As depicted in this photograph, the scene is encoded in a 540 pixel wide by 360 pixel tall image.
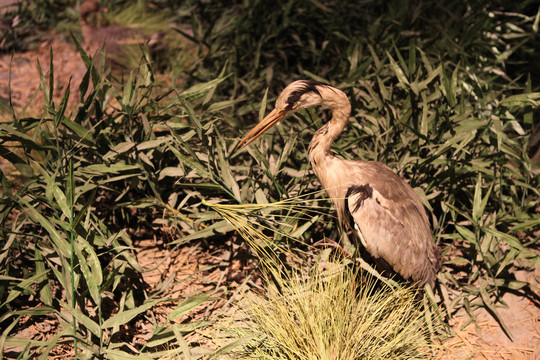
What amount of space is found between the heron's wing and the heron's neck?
0.19m

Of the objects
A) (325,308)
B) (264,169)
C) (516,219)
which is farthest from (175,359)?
(516,219)

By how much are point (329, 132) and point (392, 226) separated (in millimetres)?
477

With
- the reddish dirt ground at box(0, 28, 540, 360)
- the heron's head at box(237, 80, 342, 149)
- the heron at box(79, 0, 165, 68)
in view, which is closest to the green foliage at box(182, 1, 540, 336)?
the reddish dirt ground at box(0, 28, 540, 360)

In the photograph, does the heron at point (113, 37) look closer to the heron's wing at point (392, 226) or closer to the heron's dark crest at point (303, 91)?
the heron's dark crest at point (303, 91)

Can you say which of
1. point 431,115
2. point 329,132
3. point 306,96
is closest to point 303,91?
point 306,96

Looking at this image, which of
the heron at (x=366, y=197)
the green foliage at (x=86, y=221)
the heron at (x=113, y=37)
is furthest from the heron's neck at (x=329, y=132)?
the heron at (x=113, y=37)

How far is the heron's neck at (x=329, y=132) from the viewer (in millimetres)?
1917

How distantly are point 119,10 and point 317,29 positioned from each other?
1.76 m

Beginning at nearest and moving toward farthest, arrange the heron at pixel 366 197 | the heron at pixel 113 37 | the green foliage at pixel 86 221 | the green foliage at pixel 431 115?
the green foliage at pixel 86 221, the heron at pixel 366 197, the green foliage at pixel 431 115, the heron at pixel 113 37

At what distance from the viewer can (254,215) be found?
6.54 feet

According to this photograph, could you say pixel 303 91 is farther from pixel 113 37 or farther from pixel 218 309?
pixel 113 37

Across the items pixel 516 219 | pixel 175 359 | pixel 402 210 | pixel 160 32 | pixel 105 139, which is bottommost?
pixel 175 359

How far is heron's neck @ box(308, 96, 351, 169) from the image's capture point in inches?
75.5

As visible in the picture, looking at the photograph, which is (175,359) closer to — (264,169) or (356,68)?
(264,169)
